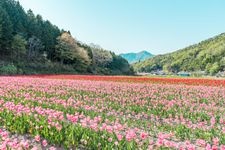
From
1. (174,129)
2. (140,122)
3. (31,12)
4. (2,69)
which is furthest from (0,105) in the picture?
(31,12)

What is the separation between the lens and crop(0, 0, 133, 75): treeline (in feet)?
209

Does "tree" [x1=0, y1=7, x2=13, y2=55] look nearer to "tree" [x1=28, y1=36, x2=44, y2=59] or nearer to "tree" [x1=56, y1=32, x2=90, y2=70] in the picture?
"tree" [x1=28, y1=36, x2=44, y2=59]

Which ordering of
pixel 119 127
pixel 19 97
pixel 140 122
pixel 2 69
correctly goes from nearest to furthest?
pixel 119 127 < pixel 140 122 < pixel 19 97 < pixel 2 69

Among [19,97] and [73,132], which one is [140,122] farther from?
[19,97]

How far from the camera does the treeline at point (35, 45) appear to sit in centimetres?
6372

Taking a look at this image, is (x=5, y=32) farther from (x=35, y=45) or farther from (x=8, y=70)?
(x=8, y=70)

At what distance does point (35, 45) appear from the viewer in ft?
246

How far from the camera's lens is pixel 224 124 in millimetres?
11344

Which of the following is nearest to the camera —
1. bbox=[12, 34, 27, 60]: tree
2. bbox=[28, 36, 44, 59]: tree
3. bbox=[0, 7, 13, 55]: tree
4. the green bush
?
the green bush

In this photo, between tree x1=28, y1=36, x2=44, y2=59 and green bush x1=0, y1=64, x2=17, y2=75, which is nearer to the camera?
green bush x1=0, y1=64, x2=17, y2=75

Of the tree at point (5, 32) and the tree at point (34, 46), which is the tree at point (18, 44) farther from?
the tree at point (34, 46)

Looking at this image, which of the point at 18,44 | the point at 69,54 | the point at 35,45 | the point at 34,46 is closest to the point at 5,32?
the point at 18,44

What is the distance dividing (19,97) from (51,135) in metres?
7.90

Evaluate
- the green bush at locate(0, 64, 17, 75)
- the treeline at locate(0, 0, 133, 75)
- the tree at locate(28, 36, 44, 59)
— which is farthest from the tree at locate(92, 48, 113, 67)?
the green bush at locate(0, 64, 17, 75)
